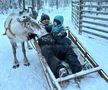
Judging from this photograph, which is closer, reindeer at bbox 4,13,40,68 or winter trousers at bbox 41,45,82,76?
winter trousers at bbox 41,45,82,76

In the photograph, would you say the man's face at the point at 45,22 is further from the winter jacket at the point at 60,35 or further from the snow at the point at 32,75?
the snow at the point at 32,75

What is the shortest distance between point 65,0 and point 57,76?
62455mm

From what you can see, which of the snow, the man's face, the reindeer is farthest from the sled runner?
the man's face

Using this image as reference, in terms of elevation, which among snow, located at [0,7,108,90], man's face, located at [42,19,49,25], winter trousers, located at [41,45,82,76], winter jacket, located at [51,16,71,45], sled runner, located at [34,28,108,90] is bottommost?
snow, located at [0,7,108,90]

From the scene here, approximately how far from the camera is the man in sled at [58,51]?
13.9 ft

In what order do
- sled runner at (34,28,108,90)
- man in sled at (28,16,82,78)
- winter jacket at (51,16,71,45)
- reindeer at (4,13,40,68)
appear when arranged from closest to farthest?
sled runner at (34,28,108,90) < man in sled at (28,16,82,78) < winter jacket at (51,16,71,45) < reindeer at (4,13,40,68)

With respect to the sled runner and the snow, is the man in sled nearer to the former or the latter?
the sled runner

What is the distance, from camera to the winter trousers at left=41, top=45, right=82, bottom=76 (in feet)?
14.0

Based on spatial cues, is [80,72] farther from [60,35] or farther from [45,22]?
[45,22]

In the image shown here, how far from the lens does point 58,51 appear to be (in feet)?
16.0

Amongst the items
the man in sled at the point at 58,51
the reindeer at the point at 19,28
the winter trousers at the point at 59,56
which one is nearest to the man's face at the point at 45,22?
the man in sled at the point at 58,51

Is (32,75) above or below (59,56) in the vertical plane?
below

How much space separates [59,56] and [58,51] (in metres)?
0.10

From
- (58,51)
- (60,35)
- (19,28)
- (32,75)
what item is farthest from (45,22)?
(58,51)
